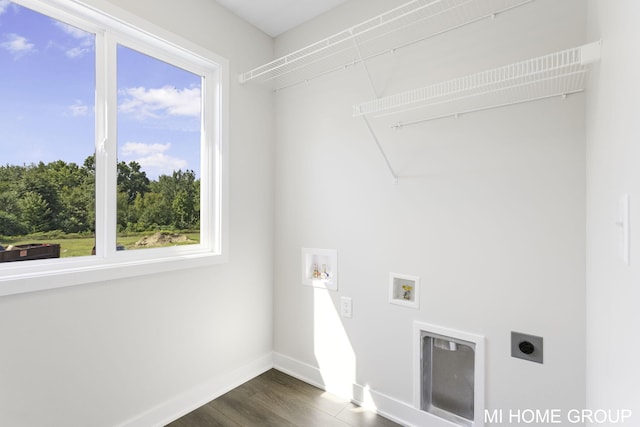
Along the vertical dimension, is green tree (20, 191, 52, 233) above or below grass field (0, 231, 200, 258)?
above

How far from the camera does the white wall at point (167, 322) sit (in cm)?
136

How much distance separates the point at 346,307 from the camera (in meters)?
2.02

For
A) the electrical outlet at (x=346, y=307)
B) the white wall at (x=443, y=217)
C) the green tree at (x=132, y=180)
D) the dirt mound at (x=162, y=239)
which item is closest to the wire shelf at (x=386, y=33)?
the white wall at (x=443, y=217)

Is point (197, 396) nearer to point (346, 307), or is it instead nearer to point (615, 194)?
point (346, 307)

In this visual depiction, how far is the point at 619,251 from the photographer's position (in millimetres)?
623

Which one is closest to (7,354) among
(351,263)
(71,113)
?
(71,113)

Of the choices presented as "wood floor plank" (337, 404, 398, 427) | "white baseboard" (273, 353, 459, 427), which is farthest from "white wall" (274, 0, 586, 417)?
"wood floor plank" (337, 404, 398, 427)

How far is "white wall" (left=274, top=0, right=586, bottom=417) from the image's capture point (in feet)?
4.42

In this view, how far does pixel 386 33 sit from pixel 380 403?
2.16 metres

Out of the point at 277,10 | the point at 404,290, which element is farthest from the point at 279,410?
the point at 277,10

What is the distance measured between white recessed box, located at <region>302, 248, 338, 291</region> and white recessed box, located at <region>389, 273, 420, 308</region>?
15.9 inches

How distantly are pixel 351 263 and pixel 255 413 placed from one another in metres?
1.08

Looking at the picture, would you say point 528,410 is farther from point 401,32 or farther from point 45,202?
point 45,202

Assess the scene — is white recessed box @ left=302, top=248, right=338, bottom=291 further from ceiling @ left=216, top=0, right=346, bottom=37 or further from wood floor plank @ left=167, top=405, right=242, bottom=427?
ceiling @ left=216, top=0, right=346, bottom=37
